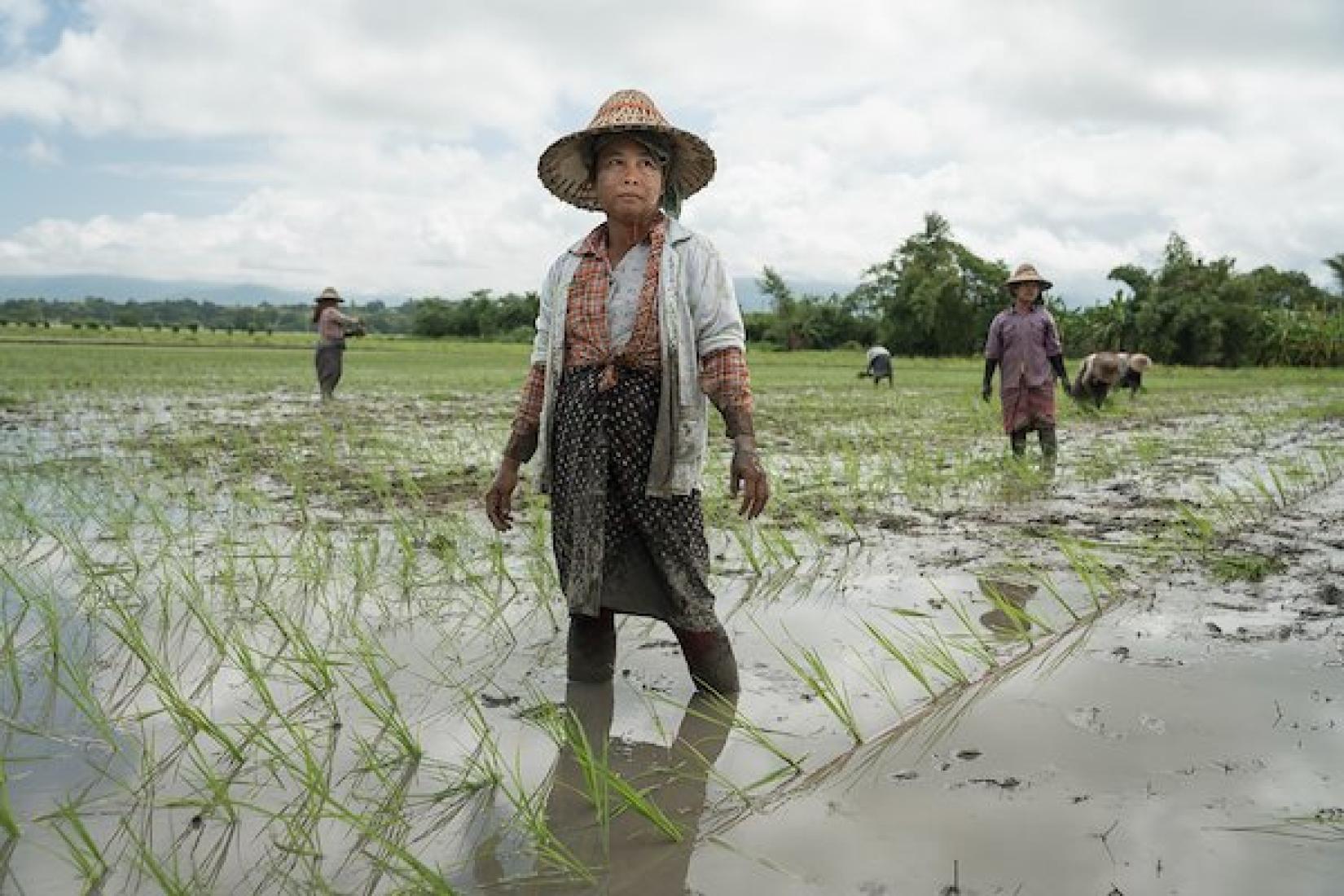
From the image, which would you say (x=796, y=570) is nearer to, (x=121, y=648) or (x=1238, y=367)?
(x=121, y=648)

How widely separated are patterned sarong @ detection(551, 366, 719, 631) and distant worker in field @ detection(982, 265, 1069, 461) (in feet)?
15.2

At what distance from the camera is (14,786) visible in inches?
78.3

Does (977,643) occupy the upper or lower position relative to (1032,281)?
lower

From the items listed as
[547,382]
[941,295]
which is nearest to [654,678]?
[547,382]

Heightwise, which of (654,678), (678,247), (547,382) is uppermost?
(678,247)

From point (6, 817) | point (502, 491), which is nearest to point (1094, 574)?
→ point (502, 491)

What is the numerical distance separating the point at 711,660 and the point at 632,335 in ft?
2.62

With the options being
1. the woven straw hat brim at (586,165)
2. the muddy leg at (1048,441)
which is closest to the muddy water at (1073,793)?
the woven straw hat brim at (586,165)

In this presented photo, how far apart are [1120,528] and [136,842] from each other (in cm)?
422

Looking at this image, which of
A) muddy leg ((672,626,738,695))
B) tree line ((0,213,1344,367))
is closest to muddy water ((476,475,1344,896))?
muddy leg ((672,626,738,695))

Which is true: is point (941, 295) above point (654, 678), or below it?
above

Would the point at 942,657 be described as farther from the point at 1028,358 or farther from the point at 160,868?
the point at 1028,358

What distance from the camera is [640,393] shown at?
8.14 feet

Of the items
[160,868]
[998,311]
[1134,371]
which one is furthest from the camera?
[998,311]
